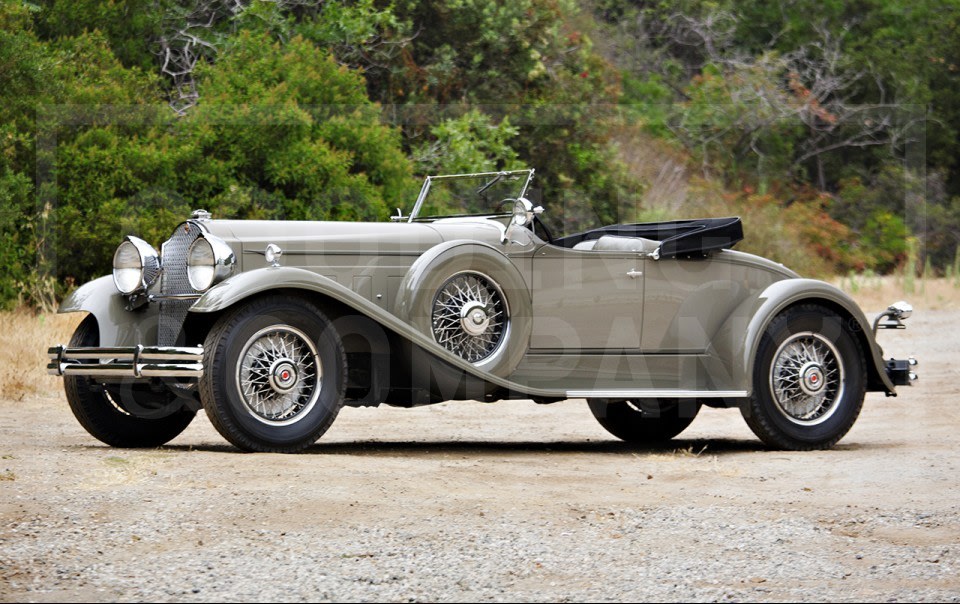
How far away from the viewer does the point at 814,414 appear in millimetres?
8750

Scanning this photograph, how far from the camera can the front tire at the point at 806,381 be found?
8578 mm

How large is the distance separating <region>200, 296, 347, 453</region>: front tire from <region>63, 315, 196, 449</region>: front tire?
1.11 m

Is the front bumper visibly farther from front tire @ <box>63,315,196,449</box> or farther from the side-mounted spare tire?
front tire @ <box>63,315,196,449</box>

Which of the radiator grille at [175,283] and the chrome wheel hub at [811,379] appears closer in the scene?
the radiator grille at [175,283]

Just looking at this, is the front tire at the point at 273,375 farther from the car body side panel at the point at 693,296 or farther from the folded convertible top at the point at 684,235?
the car body side panel at the point at 693,296

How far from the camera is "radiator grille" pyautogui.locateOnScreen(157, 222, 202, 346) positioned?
25.3ft

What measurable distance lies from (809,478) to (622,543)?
2.33 m

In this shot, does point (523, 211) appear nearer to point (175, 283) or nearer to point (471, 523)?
point (175, 283)

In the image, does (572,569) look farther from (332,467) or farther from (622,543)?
(332,467)

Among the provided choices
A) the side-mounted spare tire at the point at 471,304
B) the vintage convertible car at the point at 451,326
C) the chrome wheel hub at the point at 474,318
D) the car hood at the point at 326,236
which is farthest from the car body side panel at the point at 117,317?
the chrome wheel hub at the point at 474,318

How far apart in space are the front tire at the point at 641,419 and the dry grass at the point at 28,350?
475 cm

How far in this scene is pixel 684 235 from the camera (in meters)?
8.50

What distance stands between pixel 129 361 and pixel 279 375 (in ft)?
2.64

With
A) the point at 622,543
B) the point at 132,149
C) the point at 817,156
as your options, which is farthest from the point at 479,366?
the point at 817,156
